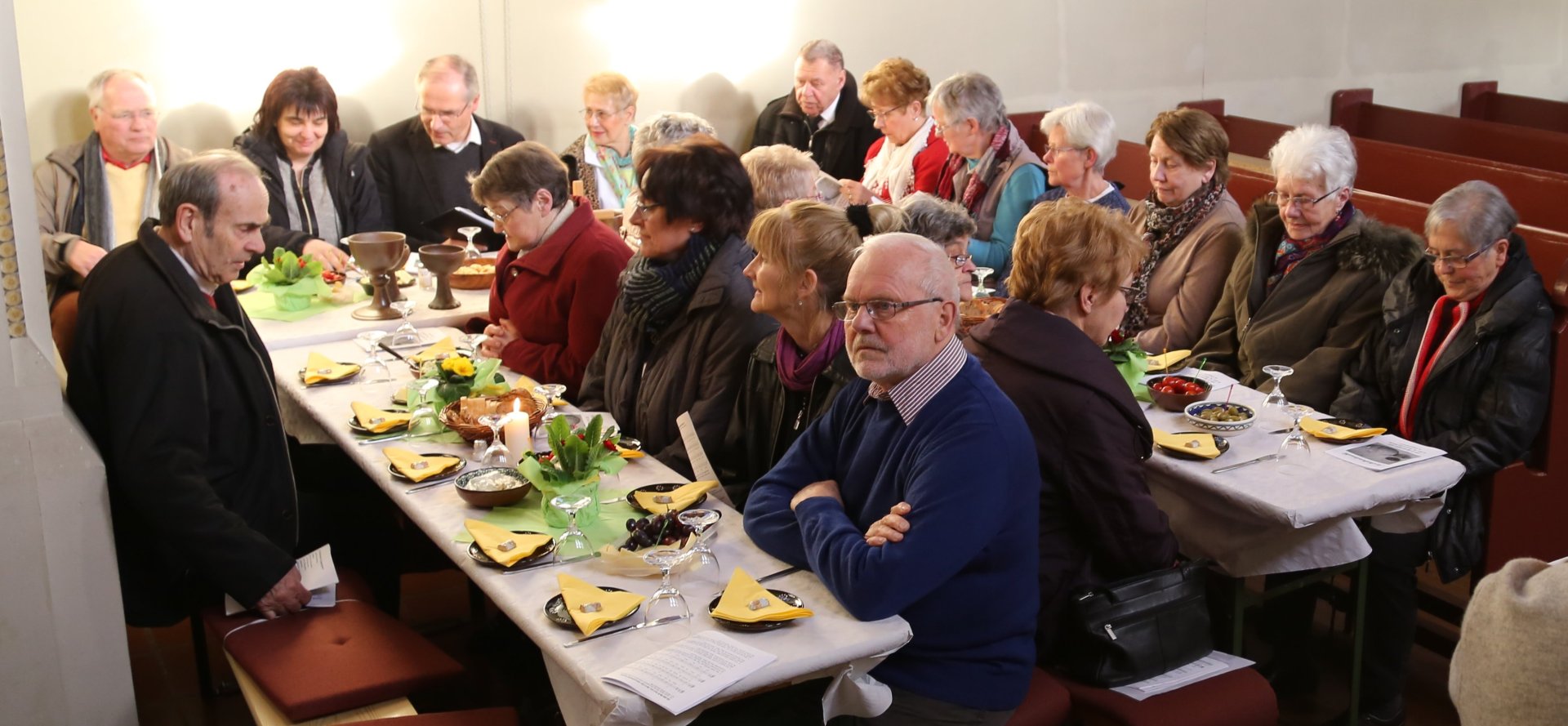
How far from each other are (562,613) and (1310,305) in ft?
9.47

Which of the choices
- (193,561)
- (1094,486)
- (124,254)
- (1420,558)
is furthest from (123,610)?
(1420,558)

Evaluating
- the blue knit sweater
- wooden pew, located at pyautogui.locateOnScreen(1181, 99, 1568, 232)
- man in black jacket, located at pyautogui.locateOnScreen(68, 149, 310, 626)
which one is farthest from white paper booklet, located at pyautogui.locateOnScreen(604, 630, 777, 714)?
wooden pew, located at pyautogui.locateOnScreen(1181, 99, 1568, 232)

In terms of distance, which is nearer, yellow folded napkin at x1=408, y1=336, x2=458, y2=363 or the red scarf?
the red scarf

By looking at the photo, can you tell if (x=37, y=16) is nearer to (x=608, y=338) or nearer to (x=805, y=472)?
(x=608, y=338)

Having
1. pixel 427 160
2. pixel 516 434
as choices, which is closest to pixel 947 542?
pixel 516 434

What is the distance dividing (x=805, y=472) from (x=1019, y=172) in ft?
10.3

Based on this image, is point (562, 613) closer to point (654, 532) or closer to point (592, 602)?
point (592, 602)

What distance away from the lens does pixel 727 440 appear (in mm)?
3555

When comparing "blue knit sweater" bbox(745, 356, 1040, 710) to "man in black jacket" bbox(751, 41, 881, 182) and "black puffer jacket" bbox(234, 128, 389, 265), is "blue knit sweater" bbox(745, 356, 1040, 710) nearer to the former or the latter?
"black puffer jacket" bbox(234, 128, 389, 265)

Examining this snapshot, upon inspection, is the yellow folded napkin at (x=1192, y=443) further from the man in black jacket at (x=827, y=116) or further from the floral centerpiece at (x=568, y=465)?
the man in black jacket at (x=827, y=116)

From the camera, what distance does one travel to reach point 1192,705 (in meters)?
2.87

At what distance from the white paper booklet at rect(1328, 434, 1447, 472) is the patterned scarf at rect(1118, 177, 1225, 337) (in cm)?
149

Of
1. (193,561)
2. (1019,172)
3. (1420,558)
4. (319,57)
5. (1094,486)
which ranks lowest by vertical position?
(1420,558)

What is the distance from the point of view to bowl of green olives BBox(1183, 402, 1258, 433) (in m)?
3.69
